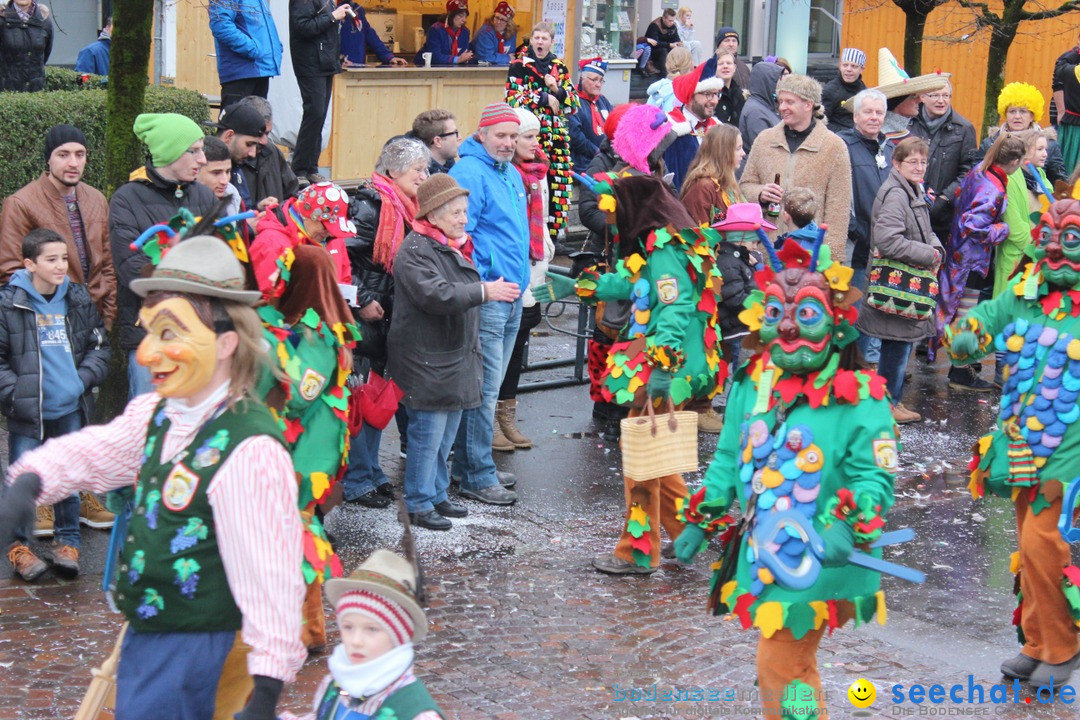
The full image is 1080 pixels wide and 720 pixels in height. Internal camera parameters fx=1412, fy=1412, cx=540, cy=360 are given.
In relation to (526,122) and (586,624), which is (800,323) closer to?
(586,624)

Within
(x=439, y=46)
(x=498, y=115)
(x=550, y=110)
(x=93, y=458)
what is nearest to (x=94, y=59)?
(x=439, y=46)

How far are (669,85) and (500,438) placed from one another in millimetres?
3196

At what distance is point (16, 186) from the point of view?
10.1 m

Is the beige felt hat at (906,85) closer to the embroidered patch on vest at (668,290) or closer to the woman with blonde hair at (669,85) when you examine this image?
the woman with blonde hair at (669,85)

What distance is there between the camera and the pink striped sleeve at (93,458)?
3904 mm

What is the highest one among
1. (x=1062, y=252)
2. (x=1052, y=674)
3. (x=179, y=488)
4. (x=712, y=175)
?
(x=712, y=175)

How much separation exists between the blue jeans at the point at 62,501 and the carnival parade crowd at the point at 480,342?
1.0 inches

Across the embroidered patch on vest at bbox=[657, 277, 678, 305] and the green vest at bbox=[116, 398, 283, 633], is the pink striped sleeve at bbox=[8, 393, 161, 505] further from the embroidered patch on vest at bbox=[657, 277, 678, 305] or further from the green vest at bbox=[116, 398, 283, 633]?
the embroidered patch on vest at bbox=[657, 277, 678, 305]

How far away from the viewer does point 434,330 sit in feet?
25.4

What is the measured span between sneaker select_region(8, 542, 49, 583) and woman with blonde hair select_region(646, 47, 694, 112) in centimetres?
499

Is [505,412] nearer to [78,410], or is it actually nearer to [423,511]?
[423,511]

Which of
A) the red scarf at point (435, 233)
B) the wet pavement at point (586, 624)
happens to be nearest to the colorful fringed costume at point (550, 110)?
the wet pavement at point (586, 624)

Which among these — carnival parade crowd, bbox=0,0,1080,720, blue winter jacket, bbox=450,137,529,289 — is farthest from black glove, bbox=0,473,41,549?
blue winter jacket, bbox=450,137,529,289

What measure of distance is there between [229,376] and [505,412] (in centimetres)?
562
